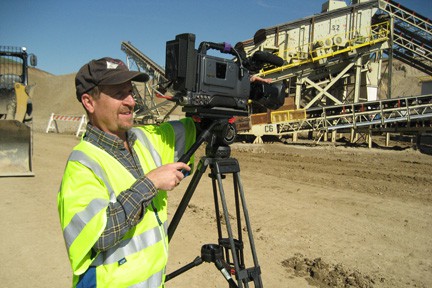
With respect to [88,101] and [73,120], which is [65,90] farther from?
[88,101]

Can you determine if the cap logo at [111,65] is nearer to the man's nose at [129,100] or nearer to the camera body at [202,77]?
the man's nose at [129,100]

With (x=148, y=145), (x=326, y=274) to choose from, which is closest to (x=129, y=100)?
(x=148, y=145)

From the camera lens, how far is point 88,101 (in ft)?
5.97

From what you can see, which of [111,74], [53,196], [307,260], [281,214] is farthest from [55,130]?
[111,74]

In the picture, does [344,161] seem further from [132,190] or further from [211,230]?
[132,190]

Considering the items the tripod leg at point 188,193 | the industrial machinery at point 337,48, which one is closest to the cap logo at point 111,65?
the tripod leg at point 188,193

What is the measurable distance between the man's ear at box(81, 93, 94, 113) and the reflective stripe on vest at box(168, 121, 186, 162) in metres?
0.59

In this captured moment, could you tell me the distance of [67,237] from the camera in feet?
4.98

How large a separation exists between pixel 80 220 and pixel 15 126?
7.97m

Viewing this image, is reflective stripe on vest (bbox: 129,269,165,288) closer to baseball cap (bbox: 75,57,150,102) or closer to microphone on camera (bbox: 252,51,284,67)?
baseball cap (bbox: 75,57,150,102)

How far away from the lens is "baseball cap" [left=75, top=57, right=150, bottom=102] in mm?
1742

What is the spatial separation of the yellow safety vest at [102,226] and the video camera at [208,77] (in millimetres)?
434

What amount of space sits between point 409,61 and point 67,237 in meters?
27.2

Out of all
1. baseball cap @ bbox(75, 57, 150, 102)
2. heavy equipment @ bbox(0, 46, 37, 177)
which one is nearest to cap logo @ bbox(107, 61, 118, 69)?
baseball cap @ bbox(75, 57, 150, 102)
